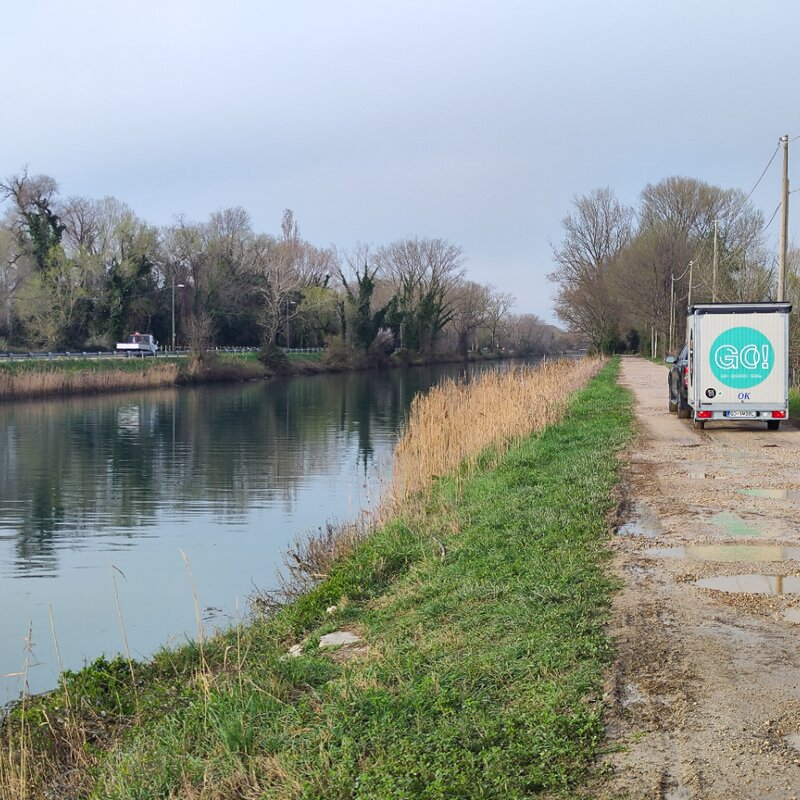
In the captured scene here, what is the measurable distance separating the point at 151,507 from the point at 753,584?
536 inches

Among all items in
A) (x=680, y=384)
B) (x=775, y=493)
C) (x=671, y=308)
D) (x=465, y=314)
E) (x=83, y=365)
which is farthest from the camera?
(x=465, y=314)

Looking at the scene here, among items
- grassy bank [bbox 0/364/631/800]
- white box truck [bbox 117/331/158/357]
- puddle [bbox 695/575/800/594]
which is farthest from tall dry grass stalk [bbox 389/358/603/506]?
white box truck [bbox 117/331/158/357]

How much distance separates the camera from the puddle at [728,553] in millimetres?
8312

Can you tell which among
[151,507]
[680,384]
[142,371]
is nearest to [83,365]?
[142,371]

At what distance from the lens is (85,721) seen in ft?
22.0

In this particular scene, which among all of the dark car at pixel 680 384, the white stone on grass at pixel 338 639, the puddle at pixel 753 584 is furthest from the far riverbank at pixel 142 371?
the puddle at pixel 753 584

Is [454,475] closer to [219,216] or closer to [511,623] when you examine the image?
[511,623]

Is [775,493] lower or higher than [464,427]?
lower

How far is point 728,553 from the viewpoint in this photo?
8508mm

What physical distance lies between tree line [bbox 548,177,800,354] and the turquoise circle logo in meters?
36.0

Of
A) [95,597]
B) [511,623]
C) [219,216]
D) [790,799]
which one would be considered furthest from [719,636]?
[219,216]

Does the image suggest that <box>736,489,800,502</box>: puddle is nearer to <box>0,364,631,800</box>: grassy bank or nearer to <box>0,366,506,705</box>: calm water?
<box>0,364,631,800</box>: grassy bank

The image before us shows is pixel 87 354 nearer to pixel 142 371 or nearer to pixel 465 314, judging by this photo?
pixel 142 371

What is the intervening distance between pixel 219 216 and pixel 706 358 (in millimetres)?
76444
